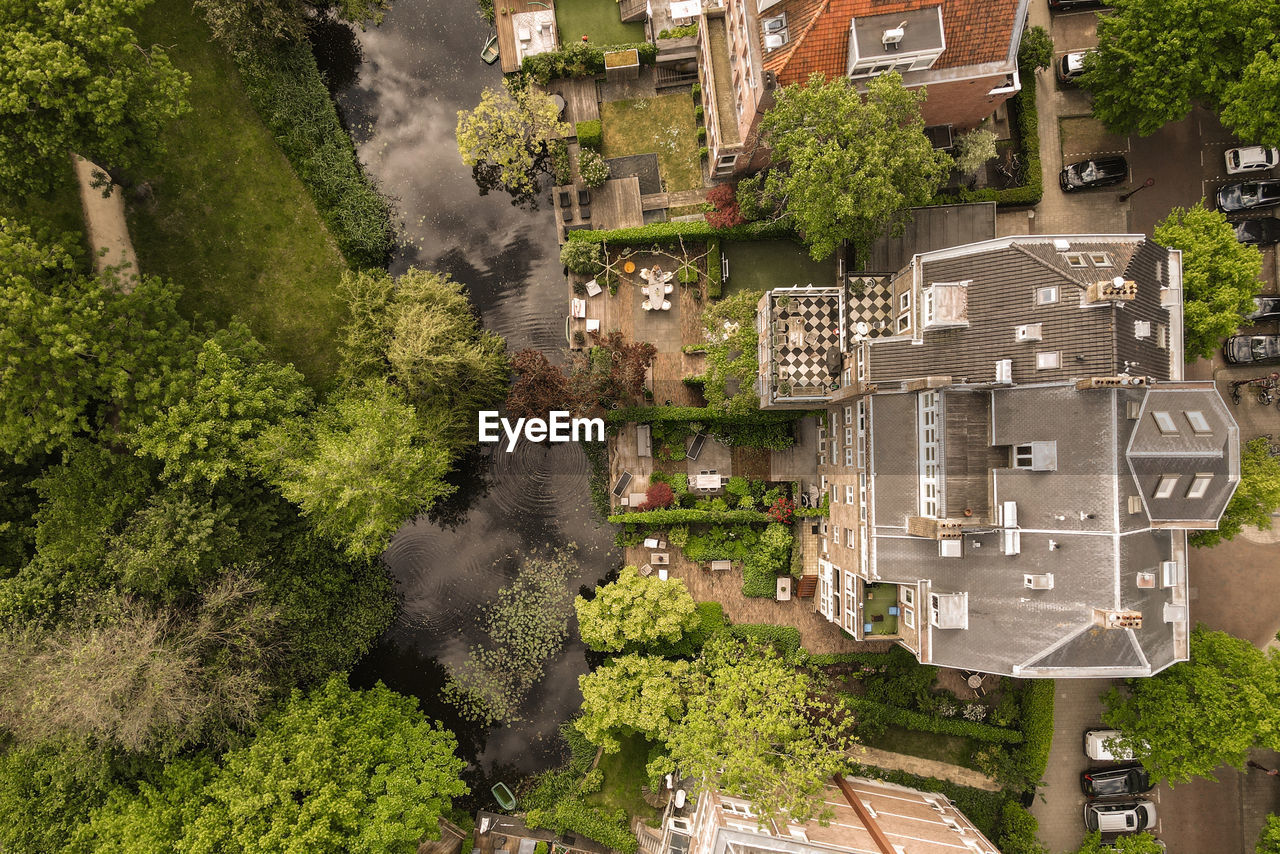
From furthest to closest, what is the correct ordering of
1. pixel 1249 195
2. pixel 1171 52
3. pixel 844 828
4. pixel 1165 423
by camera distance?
pixel 1249 195 → pixel 844 828 → pixel 1171 52 → pixel 1165 423

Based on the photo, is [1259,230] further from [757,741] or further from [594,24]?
[594,24]

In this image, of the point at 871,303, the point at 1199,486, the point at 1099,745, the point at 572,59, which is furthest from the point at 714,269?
the point at 1099,745

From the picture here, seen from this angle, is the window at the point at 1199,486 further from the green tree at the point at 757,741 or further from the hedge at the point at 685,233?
the hedge at the point at 685,233

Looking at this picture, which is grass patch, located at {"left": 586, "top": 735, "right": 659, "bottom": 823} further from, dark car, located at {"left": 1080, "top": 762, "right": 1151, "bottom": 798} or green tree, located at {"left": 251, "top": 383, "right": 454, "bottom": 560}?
dark car, located at {"left": 1080, "top": 762, "right": 1151, "bottom": 798}

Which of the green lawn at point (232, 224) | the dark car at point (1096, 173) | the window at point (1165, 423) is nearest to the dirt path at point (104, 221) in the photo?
the green lawn at point (232, 224)

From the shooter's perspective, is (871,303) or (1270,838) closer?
Answer: (1270,838)

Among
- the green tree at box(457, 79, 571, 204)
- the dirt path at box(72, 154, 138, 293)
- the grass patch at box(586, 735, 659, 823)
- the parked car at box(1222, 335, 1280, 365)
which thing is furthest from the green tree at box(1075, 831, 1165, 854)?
the dirt path at box(72, 154, 138, 293)

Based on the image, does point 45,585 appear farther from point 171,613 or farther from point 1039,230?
point 1039,230
